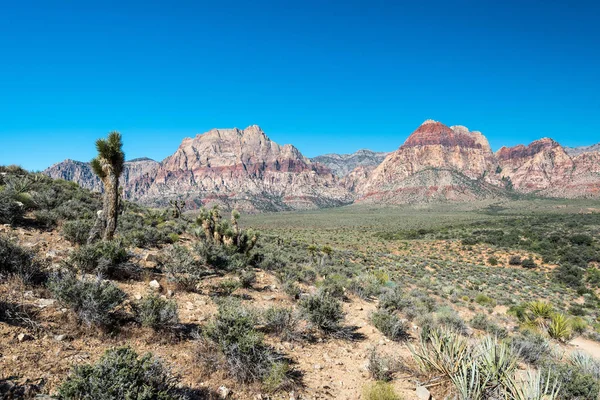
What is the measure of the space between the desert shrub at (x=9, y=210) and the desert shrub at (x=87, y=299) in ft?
20.9

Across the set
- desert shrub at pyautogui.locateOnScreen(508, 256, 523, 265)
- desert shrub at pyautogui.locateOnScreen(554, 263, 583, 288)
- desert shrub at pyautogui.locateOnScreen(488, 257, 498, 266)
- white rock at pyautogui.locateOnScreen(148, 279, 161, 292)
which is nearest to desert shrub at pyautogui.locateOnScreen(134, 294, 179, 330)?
white rock at pyautogui.locateOnScreen(148, 279, 161, 292)

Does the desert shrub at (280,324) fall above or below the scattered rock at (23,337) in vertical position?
below

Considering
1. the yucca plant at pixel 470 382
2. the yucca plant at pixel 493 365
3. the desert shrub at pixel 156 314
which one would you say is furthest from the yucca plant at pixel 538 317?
the desert shrub at pixel 156 314

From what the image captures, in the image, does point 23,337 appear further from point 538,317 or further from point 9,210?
point 538,317

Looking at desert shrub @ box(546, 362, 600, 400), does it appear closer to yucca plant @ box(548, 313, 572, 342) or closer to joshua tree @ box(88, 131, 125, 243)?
yucca plant @ box(548, 313, 572, 342)

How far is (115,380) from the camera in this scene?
3.21 m

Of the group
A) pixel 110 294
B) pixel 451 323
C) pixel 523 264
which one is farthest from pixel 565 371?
pixel 523 264

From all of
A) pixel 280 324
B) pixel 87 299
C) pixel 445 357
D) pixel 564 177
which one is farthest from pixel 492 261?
pixel 564 177

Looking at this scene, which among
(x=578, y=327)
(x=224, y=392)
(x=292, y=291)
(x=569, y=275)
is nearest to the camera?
(x=224, y=392)

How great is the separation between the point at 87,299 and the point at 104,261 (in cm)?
243

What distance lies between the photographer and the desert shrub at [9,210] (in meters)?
9.16

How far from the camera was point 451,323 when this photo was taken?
952cm

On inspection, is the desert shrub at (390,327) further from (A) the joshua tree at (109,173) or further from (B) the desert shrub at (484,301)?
(B) the desert shrub at (484,301)

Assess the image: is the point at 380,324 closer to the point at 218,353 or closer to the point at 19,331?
the point at 218,353
